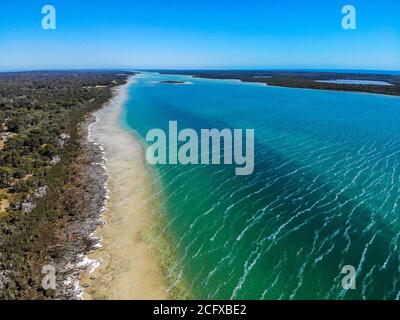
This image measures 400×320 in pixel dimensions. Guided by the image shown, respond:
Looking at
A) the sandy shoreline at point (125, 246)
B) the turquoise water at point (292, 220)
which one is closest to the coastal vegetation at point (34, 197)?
the sandy shoreline at point (125, 246)

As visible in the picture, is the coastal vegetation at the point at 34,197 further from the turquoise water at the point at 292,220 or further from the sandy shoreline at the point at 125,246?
the turquoise water at the point at 292,220

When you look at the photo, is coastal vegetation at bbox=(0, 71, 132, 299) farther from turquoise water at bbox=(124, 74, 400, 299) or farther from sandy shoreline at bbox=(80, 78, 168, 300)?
turquoise water at bbox=(124, 74, 400, 299)

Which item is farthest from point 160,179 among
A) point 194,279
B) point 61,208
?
point 194,279

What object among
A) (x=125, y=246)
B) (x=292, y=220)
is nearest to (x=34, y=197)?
(x=125, y=246)

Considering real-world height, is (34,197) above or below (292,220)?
above

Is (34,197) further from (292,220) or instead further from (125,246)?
(292,220)
